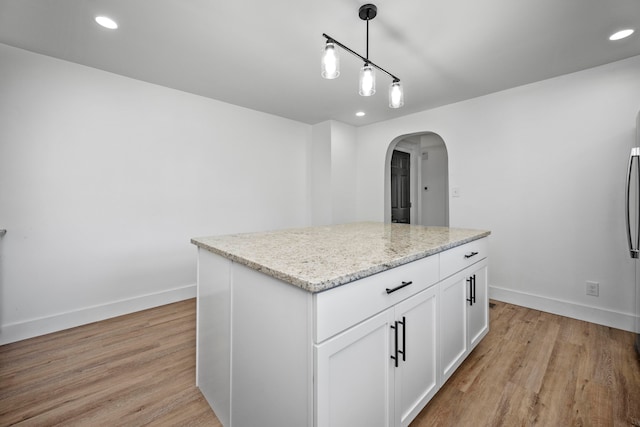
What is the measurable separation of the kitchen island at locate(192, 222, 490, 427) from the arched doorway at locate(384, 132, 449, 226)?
366 cm

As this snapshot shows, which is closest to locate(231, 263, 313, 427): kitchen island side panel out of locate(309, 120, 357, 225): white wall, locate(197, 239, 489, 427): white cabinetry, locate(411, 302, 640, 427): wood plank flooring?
locate(197, 239, 489, 427): white cabinetry

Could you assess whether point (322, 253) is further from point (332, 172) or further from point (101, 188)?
point (332, 172)

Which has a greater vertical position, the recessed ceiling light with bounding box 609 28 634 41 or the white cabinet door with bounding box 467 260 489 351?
the recessed ceiling light with bounding box 609 28 634 41

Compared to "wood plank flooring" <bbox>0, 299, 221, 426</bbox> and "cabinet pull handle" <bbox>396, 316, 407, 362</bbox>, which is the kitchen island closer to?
"cabinet pull handle" <bbox>396, 316, 407, 362</bbox>

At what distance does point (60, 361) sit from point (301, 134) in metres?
3.71

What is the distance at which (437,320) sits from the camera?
1.47 m

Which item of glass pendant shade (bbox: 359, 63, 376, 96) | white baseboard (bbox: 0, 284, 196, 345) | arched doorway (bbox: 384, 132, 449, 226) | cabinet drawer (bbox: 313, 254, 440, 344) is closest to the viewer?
cabinet drawer (bbox: 313, 254, 440, 344)

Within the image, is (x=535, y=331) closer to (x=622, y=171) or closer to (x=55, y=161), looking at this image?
(x=622, y=171)

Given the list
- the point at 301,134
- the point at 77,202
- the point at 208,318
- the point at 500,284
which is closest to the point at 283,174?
the point at 301,134

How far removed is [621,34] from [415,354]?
2.77 m

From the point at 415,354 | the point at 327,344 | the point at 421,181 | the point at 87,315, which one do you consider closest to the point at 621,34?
the point at 415,354

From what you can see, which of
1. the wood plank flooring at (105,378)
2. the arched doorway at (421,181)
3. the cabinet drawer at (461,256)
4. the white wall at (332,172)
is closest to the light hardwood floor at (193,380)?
the wood plank flooring at (105,378)

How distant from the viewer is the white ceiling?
176cm

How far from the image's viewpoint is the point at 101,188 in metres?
2.62
